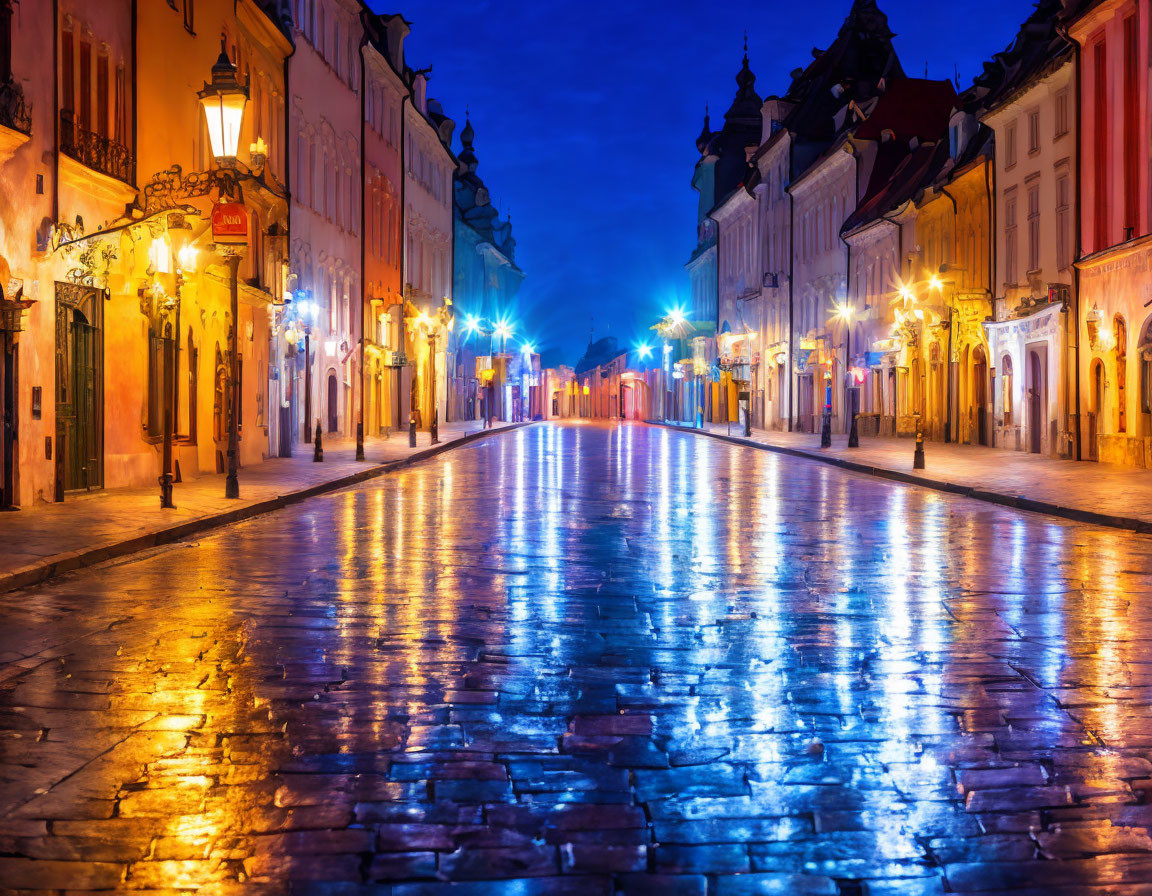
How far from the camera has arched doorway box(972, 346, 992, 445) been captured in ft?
137

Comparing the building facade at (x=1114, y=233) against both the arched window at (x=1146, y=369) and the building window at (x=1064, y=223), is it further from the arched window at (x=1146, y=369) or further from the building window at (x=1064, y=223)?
the building window at (x=1064, y=223)

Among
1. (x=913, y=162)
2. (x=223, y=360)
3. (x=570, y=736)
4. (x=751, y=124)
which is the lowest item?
(x=570, y=736)

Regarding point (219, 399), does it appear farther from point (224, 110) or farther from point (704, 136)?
point (704, 136)

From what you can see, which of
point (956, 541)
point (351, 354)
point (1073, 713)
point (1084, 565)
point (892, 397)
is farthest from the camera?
point (892, 397)

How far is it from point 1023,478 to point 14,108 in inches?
704

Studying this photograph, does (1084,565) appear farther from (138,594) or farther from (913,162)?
(913,162)

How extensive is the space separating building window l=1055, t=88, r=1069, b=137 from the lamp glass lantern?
879 inches

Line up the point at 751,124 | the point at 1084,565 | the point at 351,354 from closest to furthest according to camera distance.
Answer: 1. the point at 1084,565
2. the point at 351,354
3. the point at 751,124

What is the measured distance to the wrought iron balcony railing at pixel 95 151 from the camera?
19141mm

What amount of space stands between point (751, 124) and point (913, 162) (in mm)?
36206

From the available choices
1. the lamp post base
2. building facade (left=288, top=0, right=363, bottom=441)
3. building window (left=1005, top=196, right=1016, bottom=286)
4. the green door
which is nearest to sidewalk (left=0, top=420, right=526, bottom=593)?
the lamp post base

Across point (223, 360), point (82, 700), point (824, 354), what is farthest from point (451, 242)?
point (82, 700)

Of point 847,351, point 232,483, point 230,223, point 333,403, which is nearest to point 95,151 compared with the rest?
point 230,223

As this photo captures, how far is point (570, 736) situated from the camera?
6.04m
